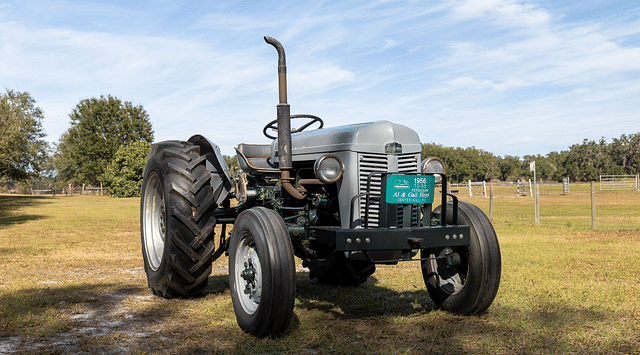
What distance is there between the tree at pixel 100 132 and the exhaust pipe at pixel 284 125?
54861mm

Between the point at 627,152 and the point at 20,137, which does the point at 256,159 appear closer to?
the point at 20,137

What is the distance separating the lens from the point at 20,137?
1261 inches

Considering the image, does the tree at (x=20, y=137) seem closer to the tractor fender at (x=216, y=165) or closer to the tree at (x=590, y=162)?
the tractor fender at (x=216, y=165)

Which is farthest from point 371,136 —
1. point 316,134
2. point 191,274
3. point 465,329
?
point 191,274

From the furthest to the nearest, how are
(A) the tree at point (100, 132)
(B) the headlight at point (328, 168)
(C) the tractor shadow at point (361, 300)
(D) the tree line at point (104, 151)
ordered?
(A) the tree at point (100, 132)
(D) the tree line at point (104, 151)
(C) the tractor shadow at point (361, 300)
(B) the headlight at point (328, 168)

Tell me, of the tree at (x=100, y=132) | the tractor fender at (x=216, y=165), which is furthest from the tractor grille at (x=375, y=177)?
the tree at (x=100, y=132)

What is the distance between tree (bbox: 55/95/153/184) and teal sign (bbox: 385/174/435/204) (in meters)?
55.7

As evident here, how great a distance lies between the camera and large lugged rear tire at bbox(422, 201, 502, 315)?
4848mm

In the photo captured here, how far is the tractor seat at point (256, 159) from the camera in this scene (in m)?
6.16

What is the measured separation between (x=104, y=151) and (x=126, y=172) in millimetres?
7673

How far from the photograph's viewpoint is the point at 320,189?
5227 millimetres

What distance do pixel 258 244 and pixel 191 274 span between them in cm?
150

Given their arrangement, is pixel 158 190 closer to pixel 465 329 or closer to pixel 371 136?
Answer: pixel 371 136

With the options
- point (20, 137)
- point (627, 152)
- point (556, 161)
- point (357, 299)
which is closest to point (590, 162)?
point (627, 152)
